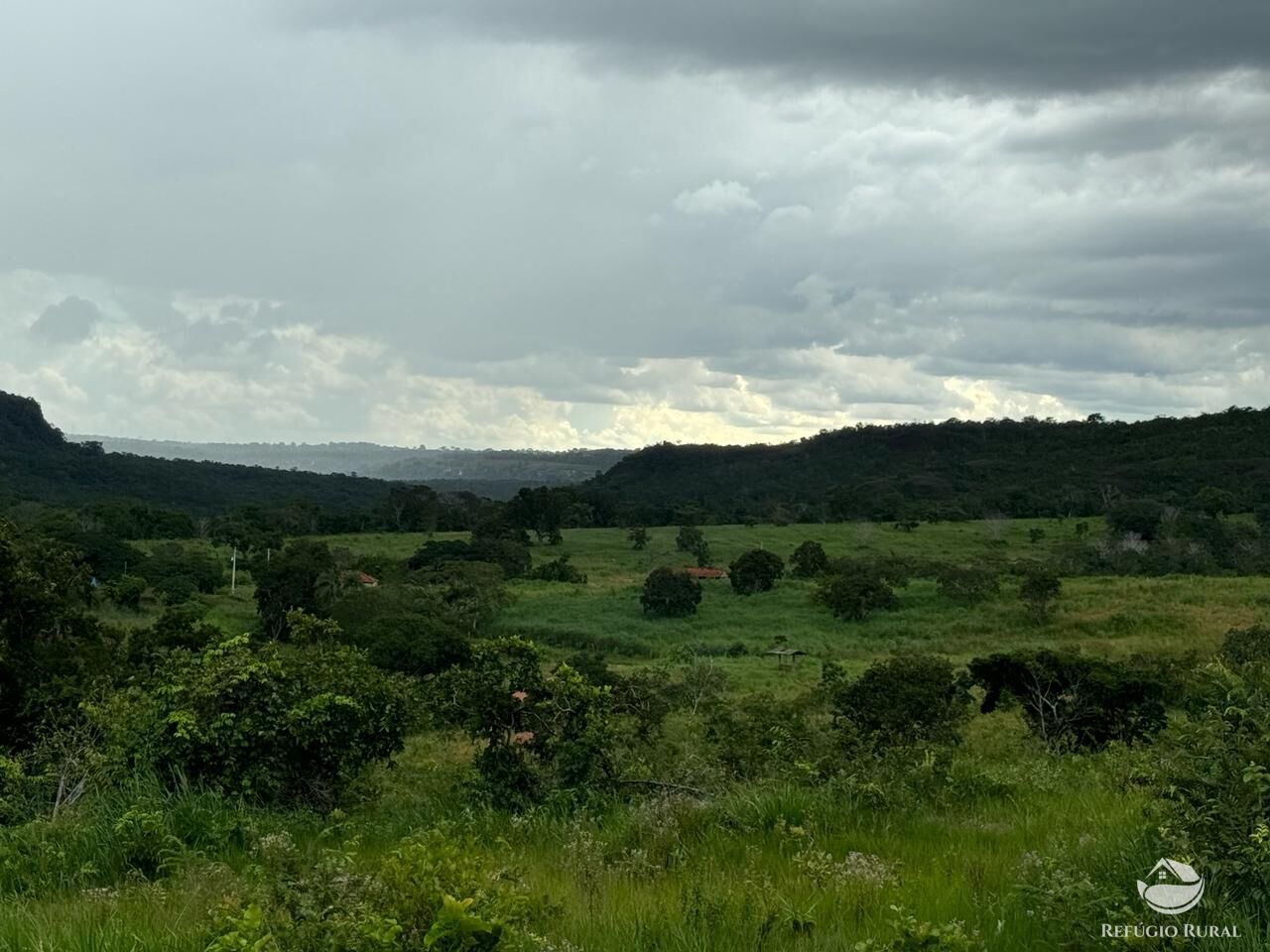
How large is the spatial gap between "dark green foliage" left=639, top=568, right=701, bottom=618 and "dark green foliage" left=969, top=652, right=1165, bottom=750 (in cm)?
3129

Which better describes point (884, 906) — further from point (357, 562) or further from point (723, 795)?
point (357, 562)

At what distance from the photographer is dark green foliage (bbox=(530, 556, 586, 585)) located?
68875mm

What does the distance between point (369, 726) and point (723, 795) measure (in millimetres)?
3316

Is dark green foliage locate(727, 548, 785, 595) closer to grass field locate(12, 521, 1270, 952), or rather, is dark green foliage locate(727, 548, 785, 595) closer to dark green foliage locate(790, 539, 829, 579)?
dark green foliage locate(790, 539, 829, 579)

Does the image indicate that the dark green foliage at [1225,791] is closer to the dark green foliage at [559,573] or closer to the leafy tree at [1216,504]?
the dark green foliage at [559,573]

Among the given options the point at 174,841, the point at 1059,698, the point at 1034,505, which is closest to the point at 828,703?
the point at 1059,698

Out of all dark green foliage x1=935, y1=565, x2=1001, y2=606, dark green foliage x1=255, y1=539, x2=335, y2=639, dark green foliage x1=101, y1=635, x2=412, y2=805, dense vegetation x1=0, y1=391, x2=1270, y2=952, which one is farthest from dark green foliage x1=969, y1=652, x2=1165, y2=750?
→ dark green foliage x1=255, y1=539, x2=335, y2=639

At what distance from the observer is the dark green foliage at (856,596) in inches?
2048

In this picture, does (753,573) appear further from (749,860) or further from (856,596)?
(749,860)

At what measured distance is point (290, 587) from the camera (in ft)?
172

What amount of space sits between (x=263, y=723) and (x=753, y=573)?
5411 cm

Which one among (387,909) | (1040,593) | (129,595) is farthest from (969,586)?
(387,909)

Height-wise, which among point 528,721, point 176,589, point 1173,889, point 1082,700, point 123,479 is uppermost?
point 1173,889

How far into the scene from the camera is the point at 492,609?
55.8 m
